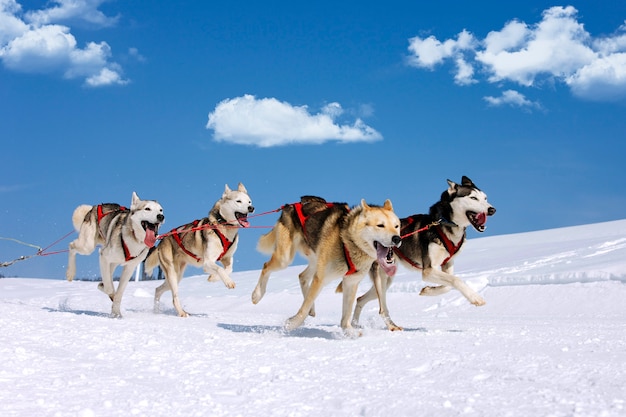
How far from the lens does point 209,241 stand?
7941 mm

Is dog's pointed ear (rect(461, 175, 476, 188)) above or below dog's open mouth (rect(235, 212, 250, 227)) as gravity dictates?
above

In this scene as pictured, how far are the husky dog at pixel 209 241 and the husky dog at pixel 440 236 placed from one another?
84.6 inches

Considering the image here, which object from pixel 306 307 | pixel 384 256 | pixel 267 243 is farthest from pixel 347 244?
pixel 267 243

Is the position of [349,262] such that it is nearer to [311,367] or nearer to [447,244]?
[447,244]

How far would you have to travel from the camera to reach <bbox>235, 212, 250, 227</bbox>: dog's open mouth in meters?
7.88

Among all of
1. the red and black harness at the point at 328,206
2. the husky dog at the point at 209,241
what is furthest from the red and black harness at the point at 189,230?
the red and black harness at the point at 328,206

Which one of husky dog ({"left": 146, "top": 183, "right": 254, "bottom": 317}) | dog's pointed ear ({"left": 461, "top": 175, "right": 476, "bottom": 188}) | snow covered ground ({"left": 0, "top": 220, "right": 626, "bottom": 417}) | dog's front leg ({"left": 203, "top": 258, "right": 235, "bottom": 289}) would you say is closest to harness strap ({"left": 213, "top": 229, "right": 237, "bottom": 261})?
husky dog ({"left": 146, "top": 183, "right": 254, "bottom": 317})

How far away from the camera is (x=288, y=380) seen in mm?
3680

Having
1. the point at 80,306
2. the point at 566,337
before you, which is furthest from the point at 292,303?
the point at 566,337

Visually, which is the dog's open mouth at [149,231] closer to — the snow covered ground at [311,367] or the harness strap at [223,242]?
the snow covered ground at [311,367]

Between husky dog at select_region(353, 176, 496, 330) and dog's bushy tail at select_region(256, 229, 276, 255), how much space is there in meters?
1.34

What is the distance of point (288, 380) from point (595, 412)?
1.59 metres

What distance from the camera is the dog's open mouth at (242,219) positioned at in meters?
7.88

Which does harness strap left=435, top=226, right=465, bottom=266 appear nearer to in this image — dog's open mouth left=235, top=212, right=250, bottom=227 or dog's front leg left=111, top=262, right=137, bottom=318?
dog's open mouth left=235, top=212, right=250, bottom=227
